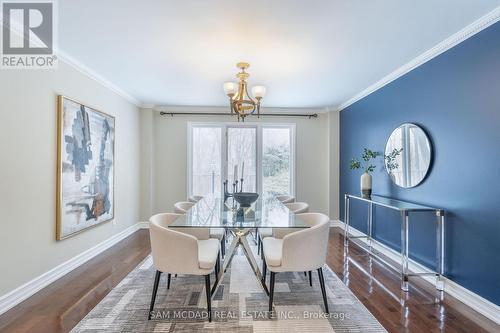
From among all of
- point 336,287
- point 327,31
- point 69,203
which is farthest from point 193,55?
point 336,287

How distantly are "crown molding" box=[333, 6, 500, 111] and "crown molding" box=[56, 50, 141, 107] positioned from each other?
12.9ft

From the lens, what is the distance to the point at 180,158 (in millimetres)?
5559

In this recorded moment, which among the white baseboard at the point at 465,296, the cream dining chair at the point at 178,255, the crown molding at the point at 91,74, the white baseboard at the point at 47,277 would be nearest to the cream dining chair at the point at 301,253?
the cream dining chair at the point at 178,255

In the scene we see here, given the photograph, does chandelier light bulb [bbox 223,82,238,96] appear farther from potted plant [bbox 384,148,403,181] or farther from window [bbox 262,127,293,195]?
window [bbox 262,127,293,195]

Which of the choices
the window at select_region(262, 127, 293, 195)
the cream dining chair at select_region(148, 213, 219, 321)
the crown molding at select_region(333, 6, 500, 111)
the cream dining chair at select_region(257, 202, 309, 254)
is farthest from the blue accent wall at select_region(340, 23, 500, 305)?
the window at select_region(262, 127, 293, 195)

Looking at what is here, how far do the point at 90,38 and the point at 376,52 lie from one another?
9.61ft

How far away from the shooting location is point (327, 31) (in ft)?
8.07

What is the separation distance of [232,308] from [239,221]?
745 mm

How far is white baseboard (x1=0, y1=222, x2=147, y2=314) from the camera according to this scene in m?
2.35

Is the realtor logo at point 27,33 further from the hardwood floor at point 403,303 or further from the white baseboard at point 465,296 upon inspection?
the white baseboard at point 465,296

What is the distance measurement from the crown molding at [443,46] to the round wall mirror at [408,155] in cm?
70

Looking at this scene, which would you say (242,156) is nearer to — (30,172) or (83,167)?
(83,167)

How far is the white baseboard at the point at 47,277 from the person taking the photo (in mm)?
2346

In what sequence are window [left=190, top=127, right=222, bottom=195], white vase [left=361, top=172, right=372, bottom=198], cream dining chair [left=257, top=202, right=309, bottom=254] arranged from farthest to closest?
1. window [left=190, top=127, right=222, bottom=195]
2. white vase [left=361, top=172, right=372, bottom=198]
3. cream dining chair [left=257, top=202, right=309, bottom=254]
